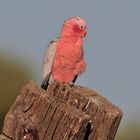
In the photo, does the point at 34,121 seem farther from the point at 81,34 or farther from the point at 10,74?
the point at 10,74

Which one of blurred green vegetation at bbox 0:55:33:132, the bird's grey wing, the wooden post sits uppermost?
the wooden post

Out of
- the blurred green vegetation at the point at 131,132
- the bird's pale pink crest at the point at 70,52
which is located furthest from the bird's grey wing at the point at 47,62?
the blurred green vegetation at the point at 131,132

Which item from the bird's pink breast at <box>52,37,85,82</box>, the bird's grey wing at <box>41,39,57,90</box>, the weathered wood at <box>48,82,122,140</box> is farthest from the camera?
the bird's grey wing at <box>41,39,57,90</box>

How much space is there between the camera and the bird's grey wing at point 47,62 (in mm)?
13088

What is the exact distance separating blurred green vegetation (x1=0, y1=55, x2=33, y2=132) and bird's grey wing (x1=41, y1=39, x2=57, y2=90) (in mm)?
26293

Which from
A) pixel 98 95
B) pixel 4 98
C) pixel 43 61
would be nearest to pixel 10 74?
pixel 4 98

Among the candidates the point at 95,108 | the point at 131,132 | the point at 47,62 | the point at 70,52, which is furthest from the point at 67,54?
the point at 131,132

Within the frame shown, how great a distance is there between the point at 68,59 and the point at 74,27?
0.49 metres

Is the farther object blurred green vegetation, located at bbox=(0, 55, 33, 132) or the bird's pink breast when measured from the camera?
blurred green vegetation, located at bbox=(0, 55, 33, 132)

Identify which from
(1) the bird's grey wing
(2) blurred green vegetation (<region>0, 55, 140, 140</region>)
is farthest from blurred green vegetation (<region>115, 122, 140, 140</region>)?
(1) the bird's grey wing

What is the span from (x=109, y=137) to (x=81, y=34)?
477cm

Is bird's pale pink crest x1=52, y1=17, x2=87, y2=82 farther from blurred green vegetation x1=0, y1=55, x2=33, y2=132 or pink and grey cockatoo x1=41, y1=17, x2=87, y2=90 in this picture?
blurred green vegetation x1=0, y1=55, x2=33, y2=132

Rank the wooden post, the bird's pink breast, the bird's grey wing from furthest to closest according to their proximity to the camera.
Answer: the bird's grey wing, the bird's pink breast, the wooden post

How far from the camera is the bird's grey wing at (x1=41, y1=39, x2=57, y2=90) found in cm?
1309
